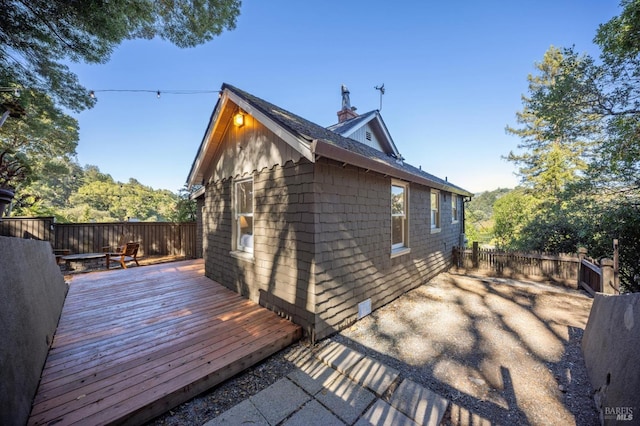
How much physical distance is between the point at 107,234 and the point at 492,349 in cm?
1406

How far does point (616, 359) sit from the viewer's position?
6.89 feet

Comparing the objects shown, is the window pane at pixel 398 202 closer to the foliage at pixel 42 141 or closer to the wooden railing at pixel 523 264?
the wooden railing at pixel 523 264

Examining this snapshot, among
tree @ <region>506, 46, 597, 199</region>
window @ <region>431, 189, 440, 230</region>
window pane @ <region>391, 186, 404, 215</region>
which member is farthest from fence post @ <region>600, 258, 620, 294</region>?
tree @ <region>506, 46, 597, 199</region>

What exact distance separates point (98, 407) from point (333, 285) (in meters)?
2.76

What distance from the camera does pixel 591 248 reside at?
25.2 ft

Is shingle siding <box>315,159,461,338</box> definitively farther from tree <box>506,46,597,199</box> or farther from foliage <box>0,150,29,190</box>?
tree <box>506,46,597,199</box>

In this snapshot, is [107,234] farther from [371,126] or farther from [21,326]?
[371,126]

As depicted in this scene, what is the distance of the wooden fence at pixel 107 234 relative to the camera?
8.16 meters

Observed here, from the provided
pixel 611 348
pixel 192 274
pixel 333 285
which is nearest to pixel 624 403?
pixel 611 348

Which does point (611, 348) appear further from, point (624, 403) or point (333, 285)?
point (333, 285)

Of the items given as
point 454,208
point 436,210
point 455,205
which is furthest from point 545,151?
point 436,210

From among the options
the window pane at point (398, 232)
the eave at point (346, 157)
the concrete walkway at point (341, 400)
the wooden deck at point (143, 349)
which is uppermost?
the eave at point (346, 157)

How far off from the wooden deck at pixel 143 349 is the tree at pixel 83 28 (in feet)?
18.3

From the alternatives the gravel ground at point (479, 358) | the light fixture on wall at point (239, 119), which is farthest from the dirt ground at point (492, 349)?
the light fixture on wall at point (239, 119)
